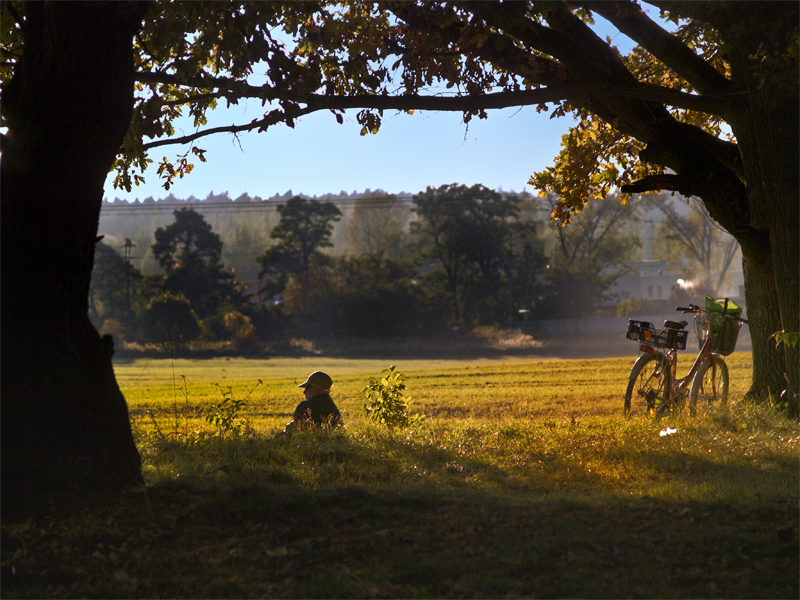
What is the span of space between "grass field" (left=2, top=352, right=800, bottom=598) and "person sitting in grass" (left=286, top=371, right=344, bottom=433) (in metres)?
1.01

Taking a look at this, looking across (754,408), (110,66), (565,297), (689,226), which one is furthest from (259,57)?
(689,226)

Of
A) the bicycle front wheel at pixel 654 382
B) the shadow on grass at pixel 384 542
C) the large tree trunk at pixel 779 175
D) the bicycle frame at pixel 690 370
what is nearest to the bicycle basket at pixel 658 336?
the bicycle frame at pixel 690 370

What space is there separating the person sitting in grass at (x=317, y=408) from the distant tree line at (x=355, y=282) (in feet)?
129

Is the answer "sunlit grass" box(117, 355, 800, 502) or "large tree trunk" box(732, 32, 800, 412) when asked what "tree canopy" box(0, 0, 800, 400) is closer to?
"large tree trunk" box(732, 32, 800, 412)

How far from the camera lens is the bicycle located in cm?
833

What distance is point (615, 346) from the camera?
42562 millimetres

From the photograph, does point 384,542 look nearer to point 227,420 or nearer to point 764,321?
point 227,420

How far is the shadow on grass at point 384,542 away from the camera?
3.46m

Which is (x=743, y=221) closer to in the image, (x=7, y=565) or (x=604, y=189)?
(x=604, y=189)

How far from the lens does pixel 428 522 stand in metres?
4.29

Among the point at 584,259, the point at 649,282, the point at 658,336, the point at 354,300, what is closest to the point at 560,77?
the point at 658,336

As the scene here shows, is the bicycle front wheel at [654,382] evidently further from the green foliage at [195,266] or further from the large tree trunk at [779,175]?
the green foliage at [195,266]

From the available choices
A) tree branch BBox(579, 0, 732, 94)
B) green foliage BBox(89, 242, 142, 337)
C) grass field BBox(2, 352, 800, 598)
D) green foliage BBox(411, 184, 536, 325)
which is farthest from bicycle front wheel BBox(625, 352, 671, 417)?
green foliage BBox(89, 242, 142, 337)

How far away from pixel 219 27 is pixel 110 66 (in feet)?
5.87
